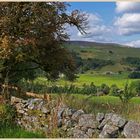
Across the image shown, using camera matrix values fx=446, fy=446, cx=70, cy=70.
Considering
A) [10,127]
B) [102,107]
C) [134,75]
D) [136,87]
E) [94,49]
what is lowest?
[10,127]

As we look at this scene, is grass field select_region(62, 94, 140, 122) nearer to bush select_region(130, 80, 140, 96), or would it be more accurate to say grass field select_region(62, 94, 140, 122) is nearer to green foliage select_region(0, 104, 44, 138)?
green foliage select_region(0, 104, 44, 138)

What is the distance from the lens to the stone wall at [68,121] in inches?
390

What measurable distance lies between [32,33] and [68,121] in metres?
6.18

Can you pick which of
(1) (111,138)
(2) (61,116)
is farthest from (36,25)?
(1) (111,138)

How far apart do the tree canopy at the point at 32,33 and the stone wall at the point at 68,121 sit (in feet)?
13.7

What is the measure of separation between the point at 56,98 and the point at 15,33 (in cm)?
561

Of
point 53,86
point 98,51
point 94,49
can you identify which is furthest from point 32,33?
point 98,51

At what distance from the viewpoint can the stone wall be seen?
9914mm

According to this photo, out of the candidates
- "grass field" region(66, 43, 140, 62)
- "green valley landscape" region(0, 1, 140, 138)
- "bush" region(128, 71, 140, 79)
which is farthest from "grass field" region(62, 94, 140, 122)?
"grass field" region(66, 43, 140, 62)

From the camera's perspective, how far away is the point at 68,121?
10750 mm

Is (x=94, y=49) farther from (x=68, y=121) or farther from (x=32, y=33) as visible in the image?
(x=68, y=121)

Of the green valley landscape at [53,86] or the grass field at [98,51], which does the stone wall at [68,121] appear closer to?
the green valley landscape at [53,86]

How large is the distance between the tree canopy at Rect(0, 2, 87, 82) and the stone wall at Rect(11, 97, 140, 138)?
4.18 metres

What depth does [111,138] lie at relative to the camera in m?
9.98
